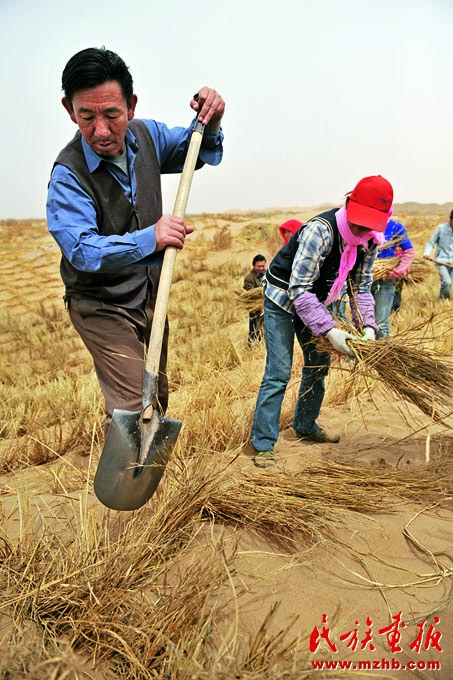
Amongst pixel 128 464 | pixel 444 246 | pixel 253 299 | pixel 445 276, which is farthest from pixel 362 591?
pixel 444 246

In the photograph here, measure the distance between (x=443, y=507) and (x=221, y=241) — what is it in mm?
16255

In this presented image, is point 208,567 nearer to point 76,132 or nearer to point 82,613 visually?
point 82,613

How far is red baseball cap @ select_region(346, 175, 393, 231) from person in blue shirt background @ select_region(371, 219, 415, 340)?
2734 mm

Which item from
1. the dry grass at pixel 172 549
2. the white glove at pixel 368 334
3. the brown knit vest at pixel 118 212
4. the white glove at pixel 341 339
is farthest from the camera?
the white glove at pixel 368 334

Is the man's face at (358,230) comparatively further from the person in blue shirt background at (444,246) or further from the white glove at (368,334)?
the person in blue shirt background at (444,246)

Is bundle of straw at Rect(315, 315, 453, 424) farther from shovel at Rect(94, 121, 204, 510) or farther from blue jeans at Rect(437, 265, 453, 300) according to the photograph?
blue jeans at Rect(437, 265, 453, 300)

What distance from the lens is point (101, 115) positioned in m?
2.26

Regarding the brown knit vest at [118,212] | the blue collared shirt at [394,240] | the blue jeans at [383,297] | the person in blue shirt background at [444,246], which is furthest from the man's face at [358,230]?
the person in blue shirt background at [444,246]

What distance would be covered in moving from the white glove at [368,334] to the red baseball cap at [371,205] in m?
0.59

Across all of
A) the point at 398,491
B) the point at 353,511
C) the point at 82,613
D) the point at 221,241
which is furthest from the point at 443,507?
the point at 221,241

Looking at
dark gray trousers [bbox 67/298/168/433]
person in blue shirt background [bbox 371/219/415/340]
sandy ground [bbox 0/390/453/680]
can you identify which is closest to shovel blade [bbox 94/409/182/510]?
dark gray trousers [bbox 67/298/168/433]

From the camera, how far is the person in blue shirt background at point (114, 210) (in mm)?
2230

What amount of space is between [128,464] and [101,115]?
1.39m

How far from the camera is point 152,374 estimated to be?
232 cm
